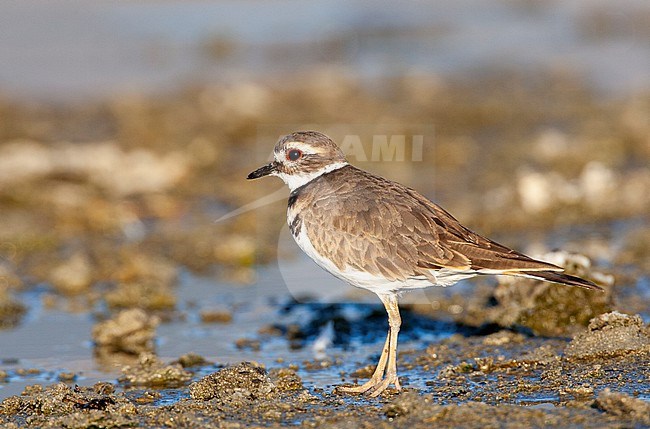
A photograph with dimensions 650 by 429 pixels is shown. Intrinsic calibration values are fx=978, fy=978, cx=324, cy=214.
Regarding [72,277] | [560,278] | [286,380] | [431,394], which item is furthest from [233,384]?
[72,277]

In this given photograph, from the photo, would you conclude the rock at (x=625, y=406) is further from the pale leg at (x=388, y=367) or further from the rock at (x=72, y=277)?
the rock at (x=72, y=277)

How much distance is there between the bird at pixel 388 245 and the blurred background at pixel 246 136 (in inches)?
59.4

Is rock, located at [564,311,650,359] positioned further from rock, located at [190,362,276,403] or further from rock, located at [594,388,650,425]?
rock, located at [190,362,276,403]

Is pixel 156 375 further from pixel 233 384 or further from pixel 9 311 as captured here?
pixel 9 311

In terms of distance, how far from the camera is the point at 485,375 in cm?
688

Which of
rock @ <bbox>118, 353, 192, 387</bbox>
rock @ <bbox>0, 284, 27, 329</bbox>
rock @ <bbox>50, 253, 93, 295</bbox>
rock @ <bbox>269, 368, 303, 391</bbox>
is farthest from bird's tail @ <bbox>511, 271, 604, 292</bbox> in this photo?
rock @ <bbox>50, 253, 93, 295</bbox>

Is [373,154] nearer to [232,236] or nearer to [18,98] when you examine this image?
[232,236]

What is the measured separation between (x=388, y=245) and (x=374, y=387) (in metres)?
0.99

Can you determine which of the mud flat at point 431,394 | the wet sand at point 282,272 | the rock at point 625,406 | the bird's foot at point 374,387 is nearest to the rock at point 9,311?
the wet sand at point 282,272

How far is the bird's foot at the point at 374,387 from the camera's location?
6.64 meters

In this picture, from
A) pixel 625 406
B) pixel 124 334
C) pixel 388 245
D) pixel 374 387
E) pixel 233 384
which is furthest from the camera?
pixel 124 334

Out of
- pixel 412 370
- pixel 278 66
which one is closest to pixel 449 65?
pixel 278 66

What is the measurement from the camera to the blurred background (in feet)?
31.2

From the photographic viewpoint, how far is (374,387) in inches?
265
